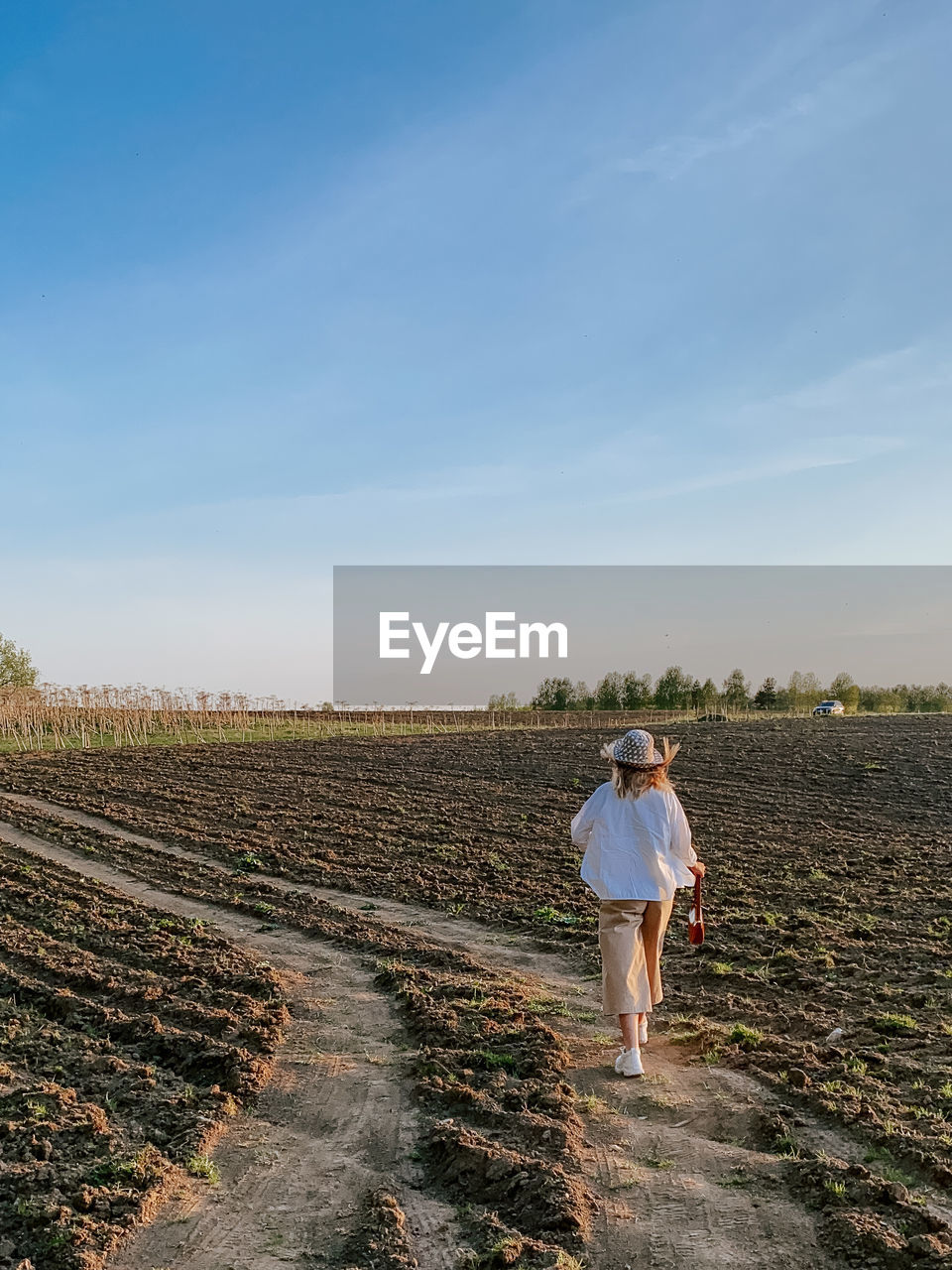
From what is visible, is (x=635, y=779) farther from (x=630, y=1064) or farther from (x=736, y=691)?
(x=736, y=691)

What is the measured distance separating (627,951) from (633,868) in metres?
0.51

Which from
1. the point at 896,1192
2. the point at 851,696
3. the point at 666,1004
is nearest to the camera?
the point at 896,1192

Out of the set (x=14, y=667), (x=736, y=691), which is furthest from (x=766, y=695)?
(x=14, y=667)

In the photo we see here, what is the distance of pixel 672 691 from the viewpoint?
80312mm

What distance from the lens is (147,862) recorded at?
1341 cm

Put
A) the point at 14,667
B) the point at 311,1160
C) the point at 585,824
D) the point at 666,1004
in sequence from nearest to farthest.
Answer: the point at 311,1160, the point at 585,824, the point at 666,1004, the point at 14,667

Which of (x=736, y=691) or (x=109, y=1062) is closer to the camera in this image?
(x=109, y=1062)

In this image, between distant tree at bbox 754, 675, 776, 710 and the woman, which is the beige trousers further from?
distant tree at bbox 754, 675, 776, 710

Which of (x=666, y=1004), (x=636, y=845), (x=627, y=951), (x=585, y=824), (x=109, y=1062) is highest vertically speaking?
(x=585, y=824)

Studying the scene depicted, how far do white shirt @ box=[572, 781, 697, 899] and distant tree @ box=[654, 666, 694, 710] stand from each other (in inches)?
2962

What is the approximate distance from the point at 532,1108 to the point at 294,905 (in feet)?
19.4

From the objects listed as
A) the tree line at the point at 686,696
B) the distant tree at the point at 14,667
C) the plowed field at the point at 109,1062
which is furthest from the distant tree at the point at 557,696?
the plowed field at the point at 109,1062

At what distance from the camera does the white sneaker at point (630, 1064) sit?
19.1 feet

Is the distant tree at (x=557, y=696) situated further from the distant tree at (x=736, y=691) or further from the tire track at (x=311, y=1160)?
the tire track at (x=311, y=1160)
